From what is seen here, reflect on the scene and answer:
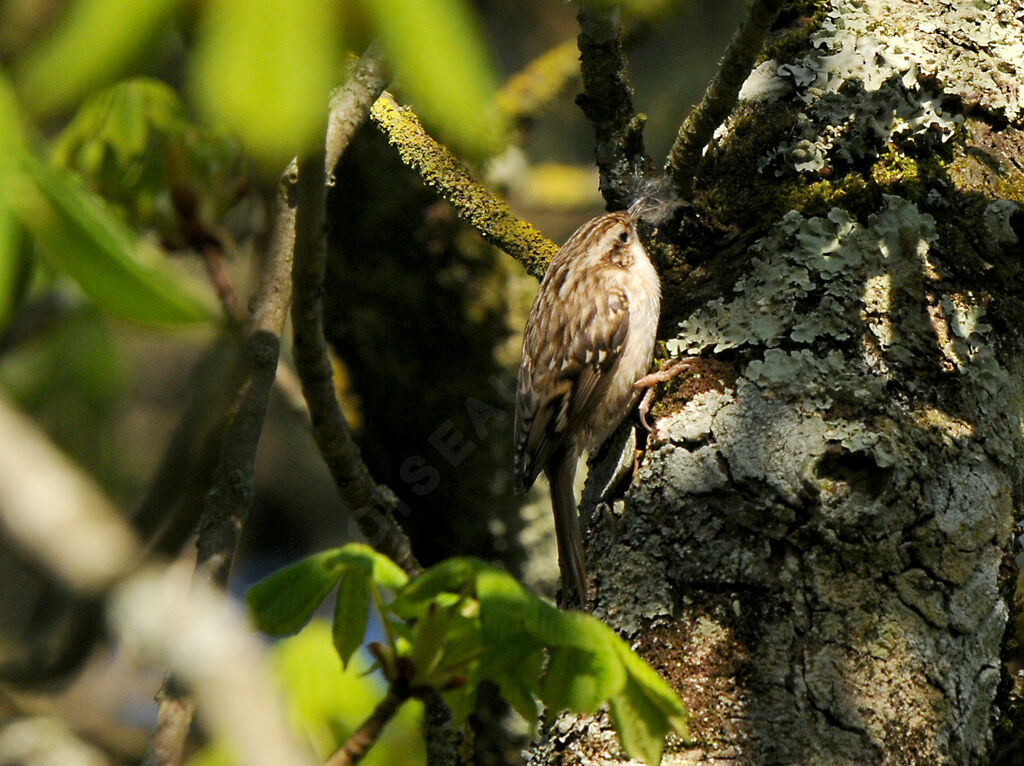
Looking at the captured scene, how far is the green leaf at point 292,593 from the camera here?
142 cm

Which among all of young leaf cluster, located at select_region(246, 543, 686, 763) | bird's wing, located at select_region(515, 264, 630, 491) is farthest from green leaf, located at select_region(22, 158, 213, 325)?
bird's wing, located at select_region(515, 264, 630, 491)

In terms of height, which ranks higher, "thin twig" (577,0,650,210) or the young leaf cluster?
"thin twig" (577,0,650,210)

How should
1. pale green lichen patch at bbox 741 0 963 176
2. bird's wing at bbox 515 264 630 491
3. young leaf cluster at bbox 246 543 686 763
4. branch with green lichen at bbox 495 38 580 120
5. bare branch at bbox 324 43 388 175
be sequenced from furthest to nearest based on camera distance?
branch with green lichen at bbox 495 38 580 120, bird's wing at bbox 515 264 630 491, bare branch at bbox 324 43 388 175, pale green lichen patch at bbox 741 0 963 176, young leaf cluster at bbox 246 543 686 763

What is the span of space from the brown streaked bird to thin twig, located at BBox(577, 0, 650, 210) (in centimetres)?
37

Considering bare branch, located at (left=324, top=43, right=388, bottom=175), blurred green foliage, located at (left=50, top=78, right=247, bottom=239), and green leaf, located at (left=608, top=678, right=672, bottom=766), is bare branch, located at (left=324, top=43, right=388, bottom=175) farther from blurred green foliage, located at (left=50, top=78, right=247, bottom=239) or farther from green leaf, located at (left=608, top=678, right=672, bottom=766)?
green leaf, located at (left=608, top=678, right=672, bottom=766)

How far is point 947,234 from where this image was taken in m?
2.16

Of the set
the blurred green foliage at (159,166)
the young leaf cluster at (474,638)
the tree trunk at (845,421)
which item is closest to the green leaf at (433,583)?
the young leaf cluster at (474,638)

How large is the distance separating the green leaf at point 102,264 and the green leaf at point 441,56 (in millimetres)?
188

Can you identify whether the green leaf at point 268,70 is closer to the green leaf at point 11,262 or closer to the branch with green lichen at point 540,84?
the green leaf at point 11,262

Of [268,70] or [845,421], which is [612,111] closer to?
[845,421]

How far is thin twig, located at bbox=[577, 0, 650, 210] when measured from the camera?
2348 millimetres

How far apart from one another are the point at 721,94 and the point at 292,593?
1253mm

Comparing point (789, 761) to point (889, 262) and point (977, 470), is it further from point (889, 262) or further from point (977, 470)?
point (889, 262)

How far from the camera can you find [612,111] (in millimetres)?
2457
